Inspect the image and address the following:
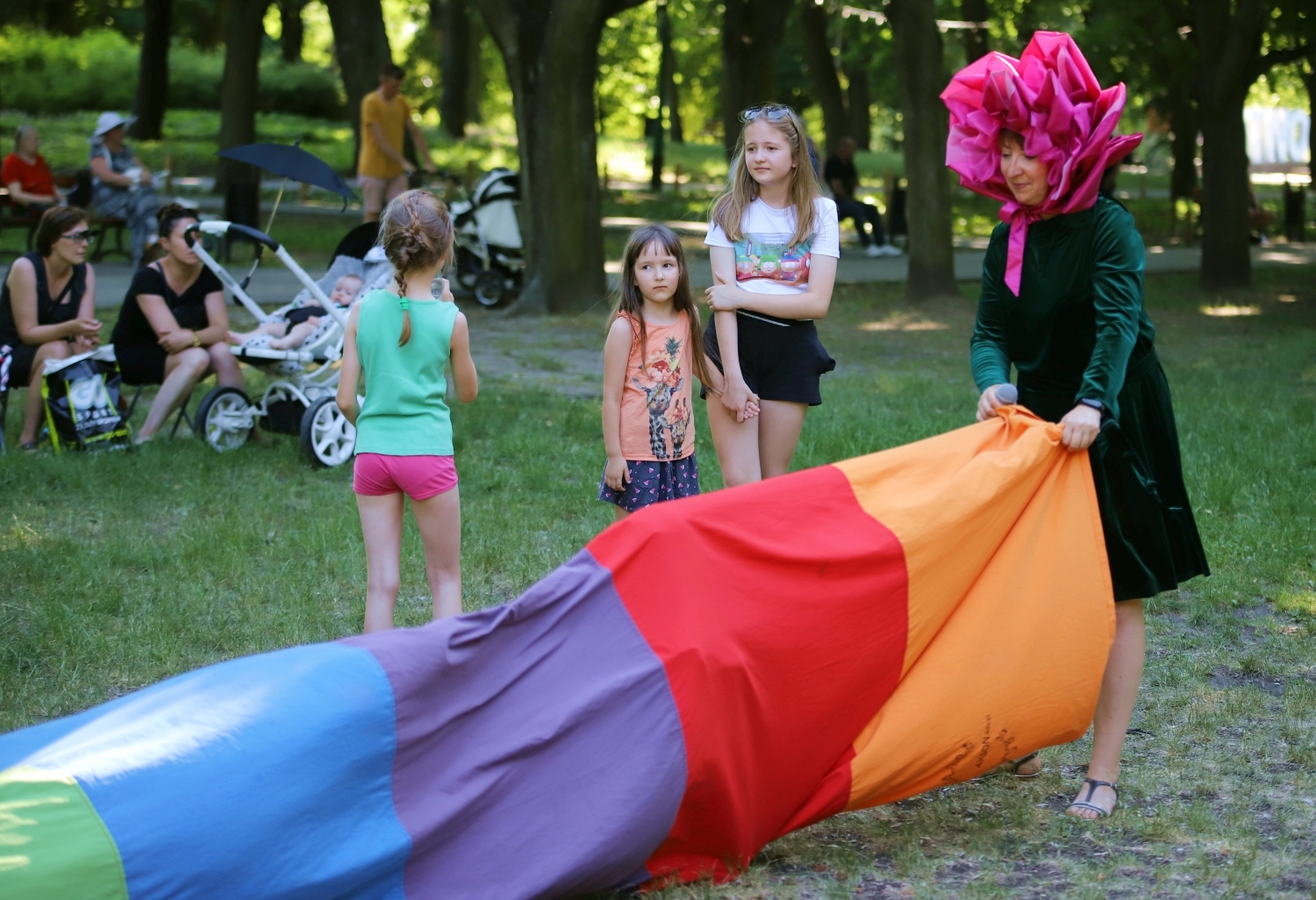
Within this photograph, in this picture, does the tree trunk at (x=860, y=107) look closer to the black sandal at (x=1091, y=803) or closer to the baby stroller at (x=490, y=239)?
the baby stroller at (x=490, y=239)

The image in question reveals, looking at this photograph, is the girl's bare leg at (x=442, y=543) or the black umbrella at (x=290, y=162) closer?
the girl's bare leg at (x=442, y=543)

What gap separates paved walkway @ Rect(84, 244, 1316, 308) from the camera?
15922 mm

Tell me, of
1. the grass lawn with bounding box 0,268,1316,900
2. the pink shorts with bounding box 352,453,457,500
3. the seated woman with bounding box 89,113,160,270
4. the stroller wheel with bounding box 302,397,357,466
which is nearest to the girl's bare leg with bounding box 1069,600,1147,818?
the grass lawn with bounding box 0,268,1316,900

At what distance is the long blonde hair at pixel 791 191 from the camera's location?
16.6 feet

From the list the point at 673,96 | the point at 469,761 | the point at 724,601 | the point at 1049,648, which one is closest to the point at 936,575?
the point at 1049,648

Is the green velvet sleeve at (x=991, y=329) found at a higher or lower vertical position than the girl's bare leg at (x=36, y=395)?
higher

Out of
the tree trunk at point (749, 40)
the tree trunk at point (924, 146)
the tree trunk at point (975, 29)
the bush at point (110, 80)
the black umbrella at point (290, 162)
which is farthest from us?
the bush at point (110, 80)

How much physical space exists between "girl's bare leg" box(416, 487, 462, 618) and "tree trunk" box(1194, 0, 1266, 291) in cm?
1582

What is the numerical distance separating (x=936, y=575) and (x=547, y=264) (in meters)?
11.6

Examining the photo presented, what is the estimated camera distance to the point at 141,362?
8.80 m

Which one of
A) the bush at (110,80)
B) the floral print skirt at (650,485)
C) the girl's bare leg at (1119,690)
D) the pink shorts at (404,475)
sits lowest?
the girl's bare leg at (1119,690)

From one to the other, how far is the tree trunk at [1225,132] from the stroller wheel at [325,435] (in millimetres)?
13813

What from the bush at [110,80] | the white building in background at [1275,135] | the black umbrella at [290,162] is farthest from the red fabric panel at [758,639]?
the white building in background at [1275,135]

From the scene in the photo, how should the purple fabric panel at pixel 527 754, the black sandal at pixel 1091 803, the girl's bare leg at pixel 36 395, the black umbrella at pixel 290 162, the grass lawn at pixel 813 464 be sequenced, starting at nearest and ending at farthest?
the purple fabric panel at pixel 527 754
the grass lawn at pixel 813 464
the black sandal at pixel 1091 803
the girl's bare leg at pixel 36 395
the black umbrella at pixel 290 162
